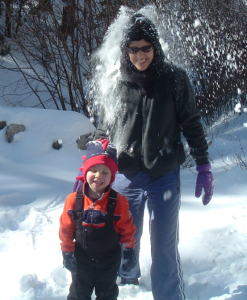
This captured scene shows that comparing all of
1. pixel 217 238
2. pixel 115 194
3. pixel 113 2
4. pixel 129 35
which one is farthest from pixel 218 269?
pixel 113 2

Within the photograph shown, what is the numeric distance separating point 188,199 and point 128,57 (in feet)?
7.14

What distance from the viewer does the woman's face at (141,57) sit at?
1.74m

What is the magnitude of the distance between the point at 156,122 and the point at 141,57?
38cm

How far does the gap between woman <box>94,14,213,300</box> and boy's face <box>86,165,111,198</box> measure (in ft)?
0.62

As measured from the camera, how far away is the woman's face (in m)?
1.74

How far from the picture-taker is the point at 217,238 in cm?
268

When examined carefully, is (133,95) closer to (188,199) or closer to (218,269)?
(218,269)

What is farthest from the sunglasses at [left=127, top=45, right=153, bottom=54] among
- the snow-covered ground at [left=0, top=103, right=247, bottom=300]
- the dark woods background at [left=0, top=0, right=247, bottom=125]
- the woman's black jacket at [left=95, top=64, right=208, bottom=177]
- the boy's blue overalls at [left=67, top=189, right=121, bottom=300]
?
the dark woods background at [left=0, top=0, right=247, bottom=125]

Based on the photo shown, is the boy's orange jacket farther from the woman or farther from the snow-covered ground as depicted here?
the snow-covered ground

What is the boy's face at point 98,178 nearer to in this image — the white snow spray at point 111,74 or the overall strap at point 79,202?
the overall strap at point 79,202

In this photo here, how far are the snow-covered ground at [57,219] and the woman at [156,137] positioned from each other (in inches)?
20.0

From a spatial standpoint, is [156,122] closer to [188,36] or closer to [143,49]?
[143,49]

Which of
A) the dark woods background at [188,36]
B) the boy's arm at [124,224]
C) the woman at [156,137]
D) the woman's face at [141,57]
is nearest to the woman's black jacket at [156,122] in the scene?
the woman at [156,137]

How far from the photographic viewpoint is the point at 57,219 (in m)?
3.09
